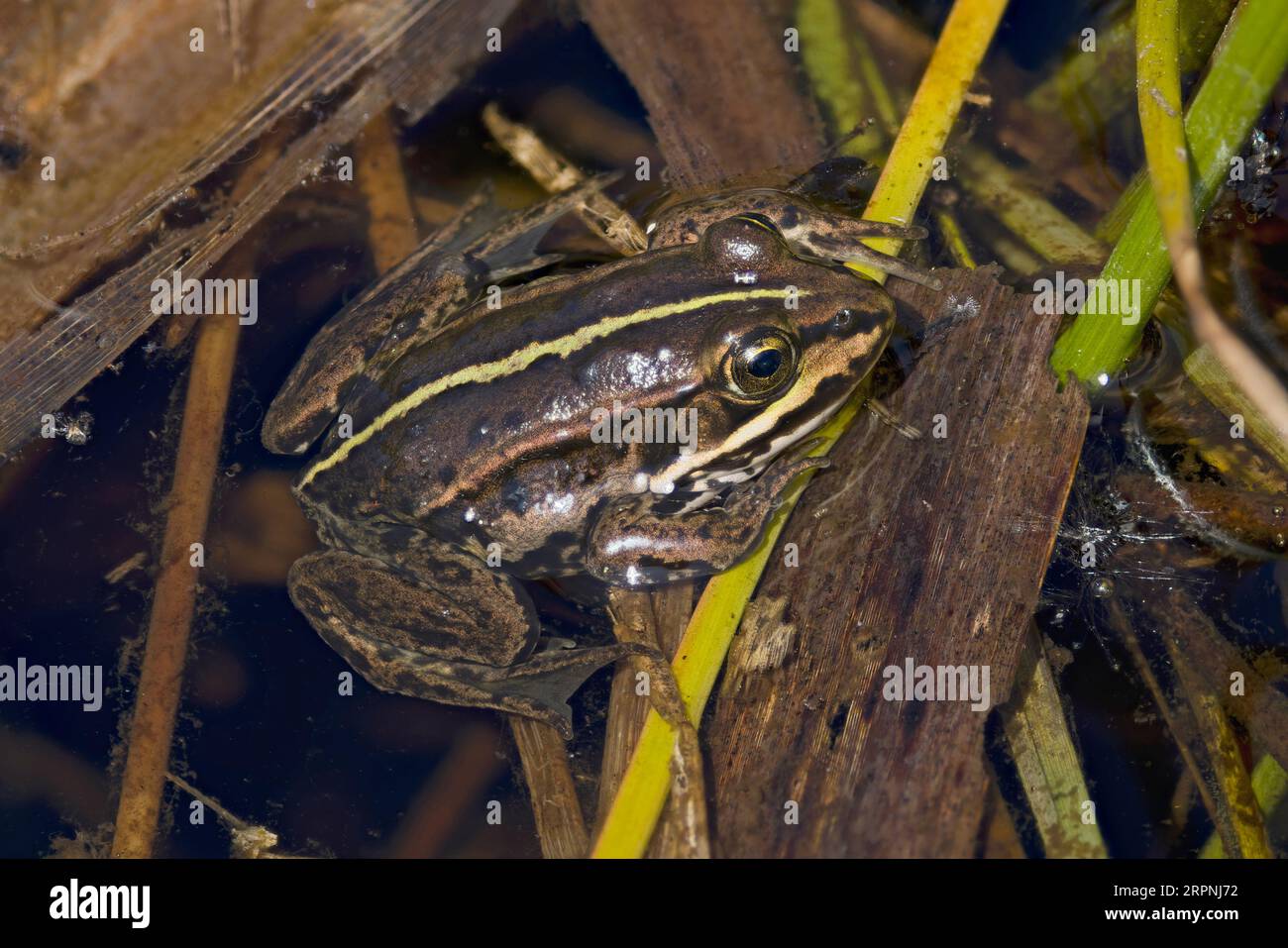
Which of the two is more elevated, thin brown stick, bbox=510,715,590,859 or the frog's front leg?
the frog's front leg

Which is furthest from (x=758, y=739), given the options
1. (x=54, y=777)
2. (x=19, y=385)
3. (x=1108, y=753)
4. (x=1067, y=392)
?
(x=19, y=385)

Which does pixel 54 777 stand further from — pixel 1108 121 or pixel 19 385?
pixel 1108 121

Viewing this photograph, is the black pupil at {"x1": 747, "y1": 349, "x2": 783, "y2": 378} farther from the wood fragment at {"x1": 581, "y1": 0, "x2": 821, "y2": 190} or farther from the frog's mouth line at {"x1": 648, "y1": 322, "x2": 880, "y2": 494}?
the wood fragment at {"x1": 581, "y1": 0, "x2": 821, "y2": 190}

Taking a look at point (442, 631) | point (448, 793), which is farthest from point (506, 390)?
point (448, 793)

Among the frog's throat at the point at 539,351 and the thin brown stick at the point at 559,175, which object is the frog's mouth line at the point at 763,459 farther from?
the thin brown stick at the point at 559,175

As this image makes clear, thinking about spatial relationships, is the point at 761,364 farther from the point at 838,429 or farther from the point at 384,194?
the point at 384,194

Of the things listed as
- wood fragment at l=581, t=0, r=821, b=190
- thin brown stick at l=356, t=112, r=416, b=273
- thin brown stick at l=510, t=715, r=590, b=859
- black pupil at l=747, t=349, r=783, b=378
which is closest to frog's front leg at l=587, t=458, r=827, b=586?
black pupil at l=747, t=349, r=783, b=378
